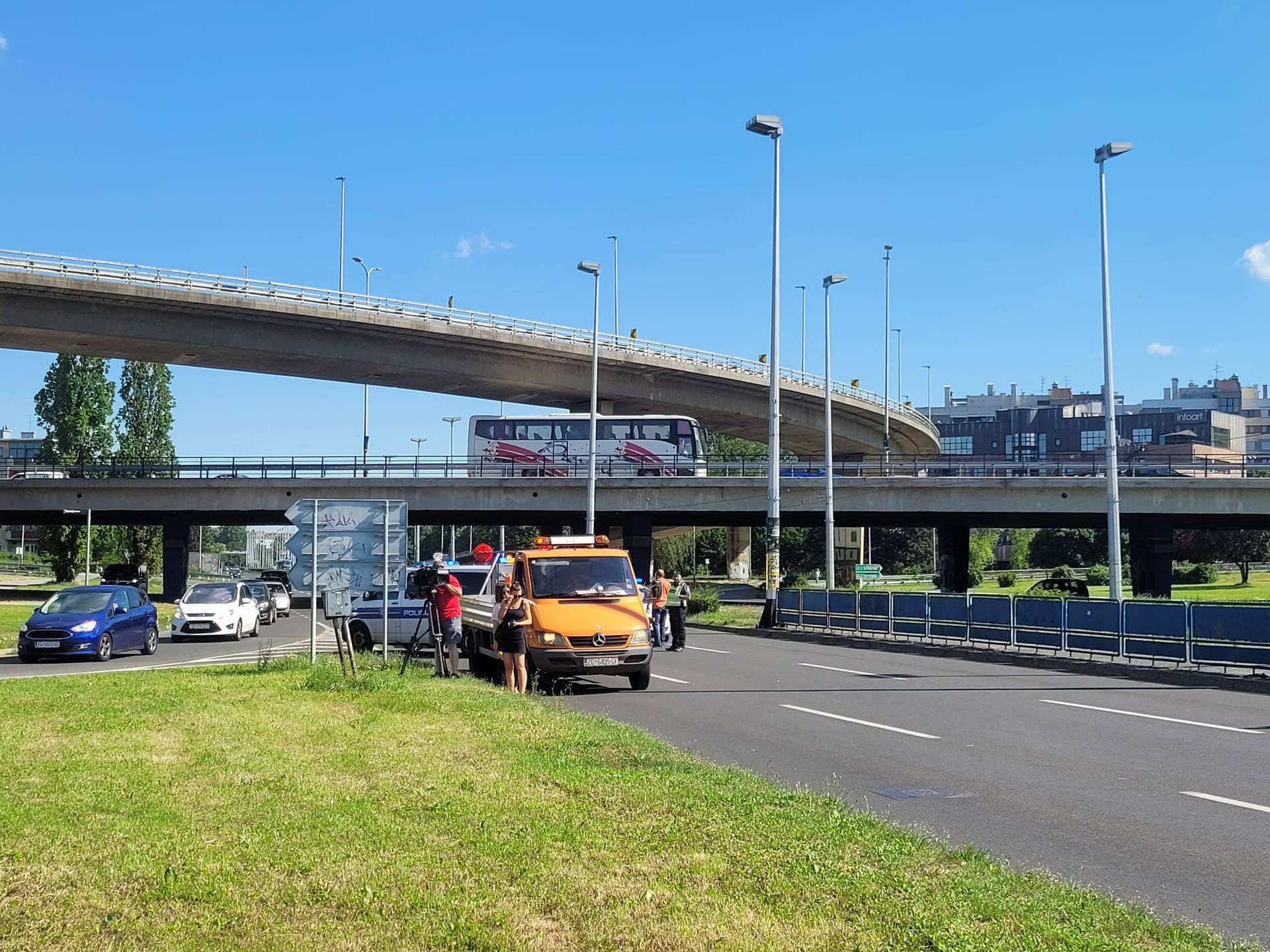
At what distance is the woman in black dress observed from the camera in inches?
695

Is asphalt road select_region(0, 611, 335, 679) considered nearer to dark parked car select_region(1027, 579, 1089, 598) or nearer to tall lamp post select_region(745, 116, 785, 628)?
tall lamp post select_region(745, 116, 785, 628)

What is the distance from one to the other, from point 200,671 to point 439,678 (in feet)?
13.7

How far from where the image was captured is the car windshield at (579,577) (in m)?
19.7

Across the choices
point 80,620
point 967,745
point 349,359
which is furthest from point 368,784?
point 349,359

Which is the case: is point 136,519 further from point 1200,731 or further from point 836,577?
point 1200,731

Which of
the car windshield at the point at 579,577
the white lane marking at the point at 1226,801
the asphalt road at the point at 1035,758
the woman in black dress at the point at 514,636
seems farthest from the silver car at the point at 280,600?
the white lane marking at the point at 1226,801

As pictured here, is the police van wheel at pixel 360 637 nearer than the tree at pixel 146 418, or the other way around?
the police van wheel at pixel 360 637

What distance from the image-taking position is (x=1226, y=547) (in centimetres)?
9531

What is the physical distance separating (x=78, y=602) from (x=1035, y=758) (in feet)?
67.0

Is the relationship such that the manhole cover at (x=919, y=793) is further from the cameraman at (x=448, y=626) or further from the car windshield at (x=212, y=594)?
the car windshield at (x=212, y=594)

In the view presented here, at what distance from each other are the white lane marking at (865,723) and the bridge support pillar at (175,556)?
4984cm

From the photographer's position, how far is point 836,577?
3750 inches

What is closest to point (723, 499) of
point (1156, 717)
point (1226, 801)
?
point (1156, 717)

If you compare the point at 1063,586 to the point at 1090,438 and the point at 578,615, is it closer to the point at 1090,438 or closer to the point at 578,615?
the point at 578,615
